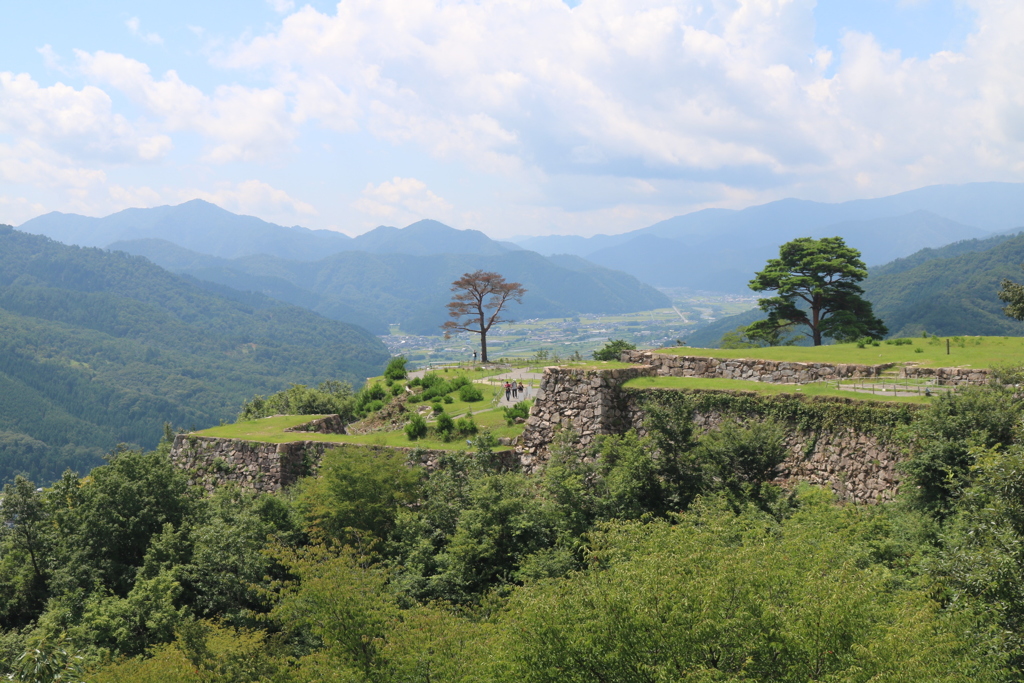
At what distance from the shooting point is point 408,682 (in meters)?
12.3

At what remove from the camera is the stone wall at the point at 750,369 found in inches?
765

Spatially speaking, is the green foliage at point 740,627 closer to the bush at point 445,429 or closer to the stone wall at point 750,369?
the stone wall at point 750,369

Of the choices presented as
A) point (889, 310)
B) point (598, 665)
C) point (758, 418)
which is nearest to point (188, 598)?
point (598, 665)

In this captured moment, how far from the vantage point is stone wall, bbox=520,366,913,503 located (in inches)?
627

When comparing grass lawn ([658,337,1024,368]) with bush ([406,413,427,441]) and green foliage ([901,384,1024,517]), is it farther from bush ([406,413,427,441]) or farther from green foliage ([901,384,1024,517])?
bush ([406,413,427,441])

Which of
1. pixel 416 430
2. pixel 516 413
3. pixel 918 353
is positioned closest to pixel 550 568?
pixel 516 413

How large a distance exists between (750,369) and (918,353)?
556 cm

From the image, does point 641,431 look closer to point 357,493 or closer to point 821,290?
point 357,493

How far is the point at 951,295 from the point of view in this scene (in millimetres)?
107312

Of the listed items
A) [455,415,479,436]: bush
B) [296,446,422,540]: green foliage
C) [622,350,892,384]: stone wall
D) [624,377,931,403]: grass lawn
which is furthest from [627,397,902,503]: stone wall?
[296,446,422,540]: green foliage

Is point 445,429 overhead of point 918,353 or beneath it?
beneath

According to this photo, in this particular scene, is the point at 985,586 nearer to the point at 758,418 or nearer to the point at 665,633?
the point at 665,633

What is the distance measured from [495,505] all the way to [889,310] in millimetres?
125874

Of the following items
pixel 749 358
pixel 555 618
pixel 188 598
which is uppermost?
pixel 749 358
